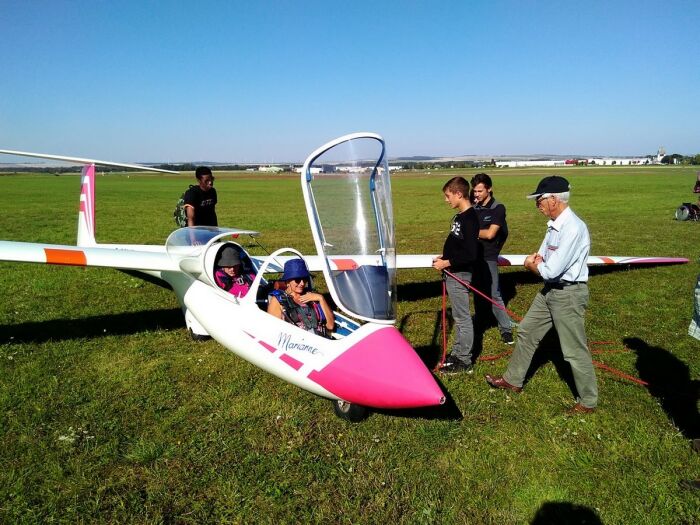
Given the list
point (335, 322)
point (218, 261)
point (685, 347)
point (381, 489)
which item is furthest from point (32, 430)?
point (685, 347)

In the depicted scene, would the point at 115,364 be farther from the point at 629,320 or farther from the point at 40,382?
the point at 629,320

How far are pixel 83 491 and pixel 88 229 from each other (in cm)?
708

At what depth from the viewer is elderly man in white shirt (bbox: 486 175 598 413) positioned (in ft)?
13.6

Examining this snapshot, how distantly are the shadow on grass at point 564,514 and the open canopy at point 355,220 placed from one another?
186 centimetres

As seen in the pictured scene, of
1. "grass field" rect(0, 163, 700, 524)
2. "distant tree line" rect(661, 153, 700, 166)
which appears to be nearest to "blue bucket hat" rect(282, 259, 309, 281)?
"grass field" rect(0, 163, 700, 524)

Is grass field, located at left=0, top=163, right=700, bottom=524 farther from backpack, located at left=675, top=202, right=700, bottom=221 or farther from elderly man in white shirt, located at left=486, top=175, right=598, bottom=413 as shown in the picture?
backpack, located at left=675, top=202, right=700, bottom=221

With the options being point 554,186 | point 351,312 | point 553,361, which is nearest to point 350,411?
point 351,312

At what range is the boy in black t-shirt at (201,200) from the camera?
8.24 metres

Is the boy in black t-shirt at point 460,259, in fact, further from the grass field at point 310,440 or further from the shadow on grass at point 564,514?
the shadow on grass at point 564,514

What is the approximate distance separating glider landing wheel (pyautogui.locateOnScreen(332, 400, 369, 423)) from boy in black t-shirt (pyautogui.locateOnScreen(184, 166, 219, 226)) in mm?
5073

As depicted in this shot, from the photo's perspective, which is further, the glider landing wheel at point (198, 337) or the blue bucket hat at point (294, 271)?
the glider landing wheel at point (198, 337)

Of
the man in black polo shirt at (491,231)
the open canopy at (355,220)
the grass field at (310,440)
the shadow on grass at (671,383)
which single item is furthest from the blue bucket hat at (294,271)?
the shadow on grass at (671,383)

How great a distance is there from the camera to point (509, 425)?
446 cm

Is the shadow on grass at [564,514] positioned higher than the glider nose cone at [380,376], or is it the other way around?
the glider nose cone at [380,376]
